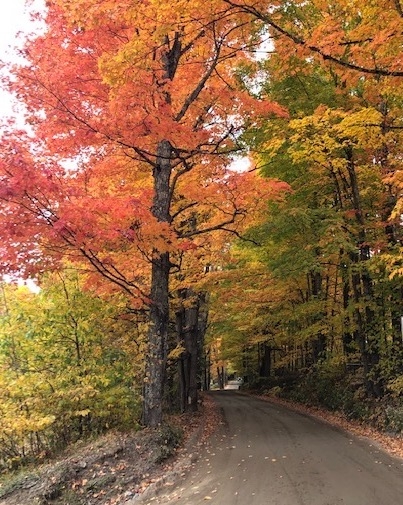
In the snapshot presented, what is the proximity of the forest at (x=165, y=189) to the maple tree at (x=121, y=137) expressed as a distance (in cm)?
4

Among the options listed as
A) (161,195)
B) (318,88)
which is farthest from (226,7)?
(318,88)

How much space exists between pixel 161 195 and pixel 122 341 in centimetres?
406

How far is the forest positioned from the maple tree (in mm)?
36

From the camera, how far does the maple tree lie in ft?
22.5

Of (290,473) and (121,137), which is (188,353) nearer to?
(290,473)

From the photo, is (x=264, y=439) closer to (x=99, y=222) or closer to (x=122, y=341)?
(x=122, y=341)

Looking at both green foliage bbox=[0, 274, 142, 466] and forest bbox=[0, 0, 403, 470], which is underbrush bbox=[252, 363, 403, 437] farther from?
green foliage bbox=[0, 274, 142, 466]

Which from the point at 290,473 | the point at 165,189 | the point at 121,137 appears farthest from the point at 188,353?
the point at 121,137

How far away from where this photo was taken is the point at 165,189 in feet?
33.1

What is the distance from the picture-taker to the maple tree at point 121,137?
6.86 m

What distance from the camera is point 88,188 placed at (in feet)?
31.8

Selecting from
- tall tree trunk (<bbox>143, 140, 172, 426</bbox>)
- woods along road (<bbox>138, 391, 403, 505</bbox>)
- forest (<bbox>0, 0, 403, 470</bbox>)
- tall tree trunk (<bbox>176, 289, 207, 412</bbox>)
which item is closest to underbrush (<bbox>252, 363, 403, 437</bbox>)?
forest (<bbox>0, 0, 403, 470</bbox>)

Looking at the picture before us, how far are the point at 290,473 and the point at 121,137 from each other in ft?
21.4

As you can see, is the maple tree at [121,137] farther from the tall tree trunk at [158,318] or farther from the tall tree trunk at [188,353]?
the tall tree trunk at [188,353]
